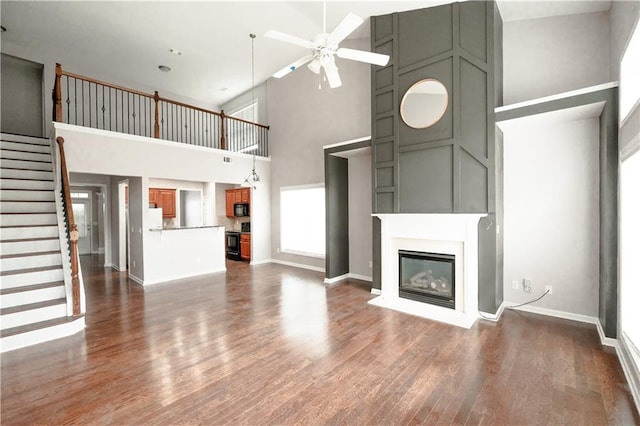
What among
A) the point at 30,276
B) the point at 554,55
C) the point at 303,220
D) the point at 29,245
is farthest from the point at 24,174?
the point at 554,55

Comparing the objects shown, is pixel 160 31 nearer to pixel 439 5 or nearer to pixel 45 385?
pixel 439 5

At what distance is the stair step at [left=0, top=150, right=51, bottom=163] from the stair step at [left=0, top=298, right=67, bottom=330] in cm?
→ 328

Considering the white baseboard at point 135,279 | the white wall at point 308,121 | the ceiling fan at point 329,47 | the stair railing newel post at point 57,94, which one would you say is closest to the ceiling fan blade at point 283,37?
the ceiling fan at point 329,47

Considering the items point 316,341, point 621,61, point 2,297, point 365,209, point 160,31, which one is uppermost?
point 160,31

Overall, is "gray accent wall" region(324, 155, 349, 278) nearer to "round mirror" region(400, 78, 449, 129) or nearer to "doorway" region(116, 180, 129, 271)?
"round mirror" region(400, 78, 449, 129)

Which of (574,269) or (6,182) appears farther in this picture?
(6,182)

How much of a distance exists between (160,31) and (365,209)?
5583mm

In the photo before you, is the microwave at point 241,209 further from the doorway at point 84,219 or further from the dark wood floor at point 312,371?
the doorway at point 84,219

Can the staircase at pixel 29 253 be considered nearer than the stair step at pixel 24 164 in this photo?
Yes

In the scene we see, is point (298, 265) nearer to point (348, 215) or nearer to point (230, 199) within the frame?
point (348, 215)

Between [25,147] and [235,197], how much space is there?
14.2 feet

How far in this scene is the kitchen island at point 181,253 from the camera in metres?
5.82

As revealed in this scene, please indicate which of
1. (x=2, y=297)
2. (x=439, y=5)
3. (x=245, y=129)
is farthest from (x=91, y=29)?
(x=439, y=5)

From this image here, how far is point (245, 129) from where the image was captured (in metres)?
9.08
